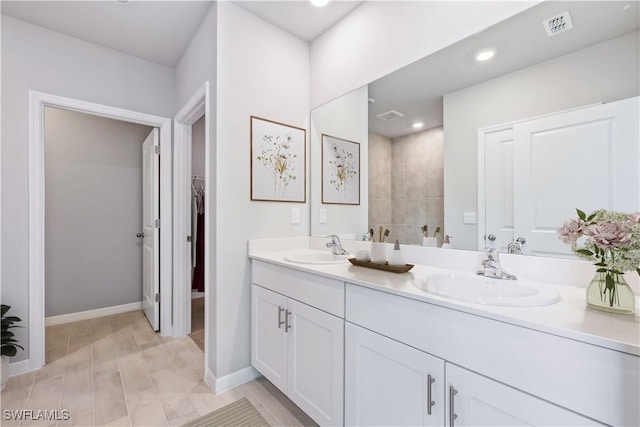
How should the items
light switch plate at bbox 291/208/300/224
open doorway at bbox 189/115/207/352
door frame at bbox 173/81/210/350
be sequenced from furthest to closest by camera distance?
1. open doorway at bbox 189/115/207/352
2. door frame at bbox 173/81/210/350
3. light switch plate at bbox 291/208/300/224

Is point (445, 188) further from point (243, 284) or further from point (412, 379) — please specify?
point (243, 284)

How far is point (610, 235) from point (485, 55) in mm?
963

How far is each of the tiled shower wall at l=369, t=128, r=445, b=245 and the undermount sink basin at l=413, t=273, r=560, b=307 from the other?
32 cm

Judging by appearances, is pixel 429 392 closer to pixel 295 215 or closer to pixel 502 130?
pixel 502 130

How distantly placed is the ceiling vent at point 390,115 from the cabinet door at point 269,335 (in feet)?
4.12

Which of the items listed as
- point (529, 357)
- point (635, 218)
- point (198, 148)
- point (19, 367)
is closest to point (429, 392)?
point (529, 357)

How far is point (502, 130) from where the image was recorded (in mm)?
1269

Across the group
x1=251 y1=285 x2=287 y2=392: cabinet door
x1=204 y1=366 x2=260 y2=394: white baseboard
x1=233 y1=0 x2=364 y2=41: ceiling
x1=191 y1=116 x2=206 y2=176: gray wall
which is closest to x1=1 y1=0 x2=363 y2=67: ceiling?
x1=233 y1=0 x2=364 y2=41: ceiling

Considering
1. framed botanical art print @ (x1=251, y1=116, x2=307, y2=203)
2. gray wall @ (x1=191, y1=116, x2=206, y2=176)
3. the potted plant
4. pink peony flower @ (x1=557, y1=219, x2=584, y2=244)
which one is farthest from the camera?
gray wall @ (x1=191, y1=116, x2=206, y2=176)

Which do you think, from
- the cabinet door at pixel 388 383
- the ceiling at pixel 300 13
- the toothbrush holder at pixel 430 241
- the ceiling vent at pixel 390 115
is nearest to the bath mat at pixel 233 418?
the cabinet door at pixel 388 383

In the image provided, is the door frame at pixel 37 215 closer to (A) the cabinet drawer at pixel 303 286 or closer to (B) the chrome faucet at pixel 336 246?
(A) the cabinet drawer at pixel 303 286

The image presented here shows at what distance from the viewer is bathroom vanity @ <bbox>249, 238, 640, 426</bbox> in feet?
2.22

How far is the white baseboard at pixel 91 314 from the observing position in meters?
2.86

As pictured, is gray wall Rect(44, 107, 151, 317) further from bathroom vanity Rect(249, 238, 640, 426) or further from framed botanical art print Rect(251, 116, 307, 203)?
bathroom vanity Rect(249, 238, 640, 426)
